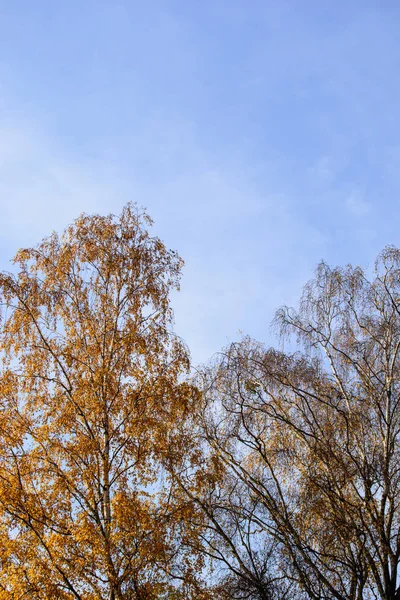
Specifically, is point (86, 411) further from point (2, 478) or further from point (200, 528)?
point (200, 528)

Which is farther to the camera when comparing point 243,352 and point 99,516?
point 243,352

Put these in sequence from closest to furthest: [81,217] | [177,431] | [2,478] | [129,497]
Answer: [2,478] < [129,497] < [177,431] < [81,217]

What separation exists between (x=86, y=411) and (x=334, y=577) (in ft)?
18.8

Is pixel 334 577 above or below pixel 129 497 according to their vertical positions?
below

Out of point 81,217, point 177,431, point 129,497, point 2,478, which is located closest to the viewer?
point 2,478

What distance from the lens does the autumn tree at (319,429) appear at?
1311 cm

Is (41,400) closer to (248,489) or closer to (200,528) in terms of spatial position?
(200,528)

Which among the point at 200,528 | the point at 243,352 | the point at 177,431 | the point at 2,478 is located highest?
the point at 243,352

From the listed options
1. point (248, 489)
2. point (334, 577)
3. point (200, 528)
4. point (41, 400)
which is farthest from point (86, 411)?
point (334, 577)

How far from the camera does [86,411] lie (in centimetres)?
A: 1276

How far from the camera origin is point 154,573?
11.5m

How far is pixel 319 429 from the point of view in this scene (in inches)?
549

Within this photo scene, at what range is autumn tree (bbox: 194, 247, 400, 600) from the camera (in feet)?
43.0

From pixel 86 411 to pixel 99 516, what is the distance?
6.04 feet
